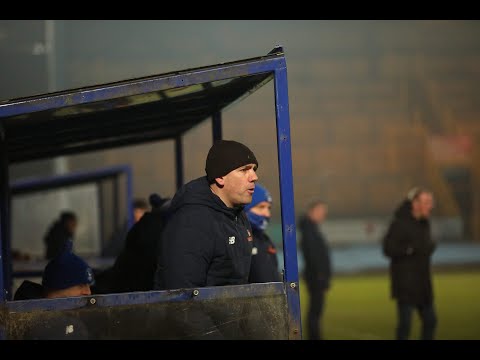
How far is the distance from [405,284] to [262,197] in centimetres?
322

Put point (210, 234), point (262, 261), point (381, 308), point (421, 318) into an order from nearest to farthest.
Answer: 1. point (210, 234)
2. point (262, 261)
3. point (421, 318)
4. point (381, 308)

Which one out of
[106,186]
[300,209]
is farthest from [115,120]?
[300,209]

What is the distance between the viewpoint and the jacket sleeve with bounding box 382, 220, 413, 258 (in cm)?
855

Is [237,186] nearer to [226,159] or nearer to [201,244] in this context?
[226,159]

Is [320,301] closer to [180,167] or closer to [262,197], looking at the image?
[180,167]

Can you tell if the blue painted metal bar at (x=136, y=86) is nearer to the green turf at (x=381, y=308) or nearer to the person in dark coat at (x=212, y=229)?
the person in dark coat at (x=212, y=229)

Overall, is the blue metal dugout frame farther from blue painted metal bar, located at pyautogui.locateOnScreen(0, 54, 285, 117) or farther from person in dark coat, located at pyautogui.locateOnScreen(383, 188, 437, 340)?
person in dark coat, located at pyautogui.locateOnScreen(383, 188, 437, 340)

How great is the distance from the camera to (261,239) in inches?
226

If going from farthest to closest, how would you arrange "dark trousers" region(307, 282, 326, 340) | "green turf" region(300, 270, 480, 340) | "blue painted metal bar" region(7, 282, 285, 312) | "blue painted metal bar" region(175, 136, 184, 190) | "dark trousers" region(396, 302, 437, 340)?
"green turf" region(300, 270, 480, 340)
"dark trousers" region(307, 282, 326, 340)
"dark trousers" region(396, 302, 437, 340)
"blue painted metal bar" region(175, 136, 184, 190)
"blue painted metal bar" region(7, 282, 285, 312)

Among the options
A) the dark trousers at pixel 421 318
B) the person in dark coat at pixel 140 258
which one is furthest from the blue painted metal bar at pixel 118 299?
the dark trousers at pixel 421 318

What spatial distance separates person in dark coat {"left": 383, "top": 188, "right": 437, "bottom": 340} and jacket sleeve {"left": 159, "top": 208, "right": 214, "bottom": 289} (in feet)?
16.2

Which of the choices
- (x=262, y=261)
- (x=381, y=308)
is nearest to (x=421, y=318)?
(x=262, y=261)

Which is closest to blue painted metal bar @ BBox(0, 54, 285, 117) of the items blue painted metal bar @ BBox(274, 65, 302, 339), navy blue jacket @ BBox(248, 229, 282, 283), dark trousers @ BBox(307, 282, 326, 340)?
blue painted metal bar @ BBox(274, 65, 302, 339)

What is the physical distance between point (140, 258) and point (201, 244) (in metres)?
0.92
